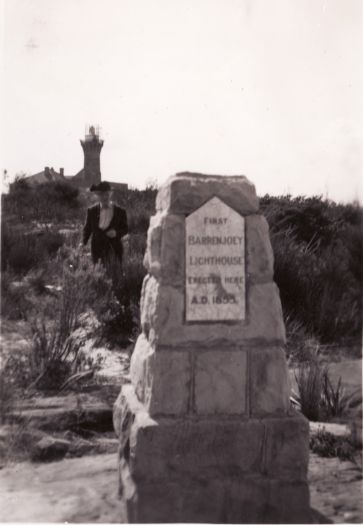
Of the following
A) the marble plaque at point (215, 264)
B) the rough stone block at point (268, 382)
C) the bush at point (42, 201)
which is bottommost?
the rough stone block at point (268, 382)

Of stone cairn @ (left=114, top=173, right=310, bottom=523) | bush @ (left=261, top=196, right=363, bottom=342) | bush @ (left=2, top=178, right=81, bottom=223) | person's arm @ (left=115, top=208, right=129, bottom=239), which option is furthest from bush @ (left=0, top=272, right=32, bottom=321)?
bush @ (left=2, top=178, right=81, bottom=223)

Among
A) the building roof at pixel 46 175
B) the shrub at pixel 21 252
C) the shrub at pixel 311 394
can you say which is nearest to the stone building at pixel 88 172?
the building roof at pixel 46 175

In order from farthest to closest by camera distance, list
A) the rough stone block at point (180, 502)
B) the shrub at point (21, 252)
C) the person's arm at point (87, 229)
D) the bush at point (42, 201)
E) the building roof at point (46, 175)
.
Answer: the building roof at point (46, 175), the bush at point (42, 201), the shrub at point (21, 252), the person's arm at point (87, 229), the rough stone block at point (180, 502)

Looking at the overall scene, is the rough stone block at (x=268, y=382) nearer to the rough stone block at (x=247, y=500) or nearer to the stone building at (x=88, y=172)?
the rough stone block at (x=247, y=500)

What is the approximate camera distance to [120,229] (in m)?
7.14

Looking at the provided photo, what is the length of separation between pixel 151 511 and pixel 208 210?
1458mm

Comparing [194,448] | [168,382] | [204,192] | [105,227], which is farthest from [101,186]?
[194,448]

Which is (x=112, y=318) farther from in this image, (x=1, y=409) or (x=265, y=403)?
(x=265, y=403)

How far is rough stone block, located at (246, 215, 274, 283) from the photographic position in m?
3.15

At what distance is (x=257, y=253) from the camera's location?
3.15 metres

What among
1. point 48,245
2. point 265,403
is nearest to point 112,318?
point 265,403

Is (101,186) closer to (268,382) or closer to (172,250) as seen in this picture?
(172,250)

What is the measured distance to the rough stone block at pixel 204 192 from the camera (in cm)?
310

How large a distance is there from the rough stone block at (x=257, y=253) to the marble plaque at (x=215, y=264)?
31 mm
